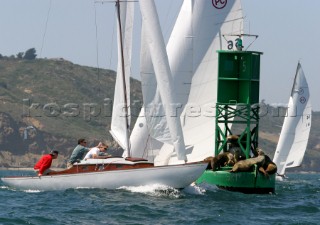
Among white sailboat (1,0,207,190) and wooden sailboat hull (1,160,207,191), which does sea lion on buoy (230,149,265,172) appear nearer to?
white sailboat (1,0,207,190)

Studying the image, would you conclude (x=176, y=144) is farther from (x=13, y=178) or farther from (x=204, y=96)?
(x=204, y=96)

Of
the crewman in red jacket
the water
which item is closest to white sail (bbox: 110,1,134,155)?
the crewman in red jacket

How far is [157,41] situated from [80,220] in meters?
9.47

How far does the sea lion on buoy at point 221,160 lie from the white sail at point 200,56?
347 cm

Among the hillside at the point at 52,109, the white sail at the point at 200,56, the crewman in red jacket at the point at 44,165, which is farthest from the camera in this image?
the hillside at the point at 52,109

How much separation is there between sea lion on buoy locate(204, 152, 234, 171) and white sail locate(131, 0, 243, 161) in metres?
3.47

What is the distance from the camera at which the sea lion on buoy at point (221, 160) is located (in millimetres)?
37938

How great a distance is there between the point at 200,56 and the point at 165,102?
11.4 metres

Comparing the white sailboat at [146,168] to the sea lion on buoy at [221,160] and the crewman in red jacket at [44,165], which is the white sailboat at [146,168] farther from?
→ the sea lion on buoy at [221,160]

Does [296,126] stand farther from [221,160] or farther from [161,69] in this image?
[161,69]

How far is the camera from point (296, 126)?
6253 cm

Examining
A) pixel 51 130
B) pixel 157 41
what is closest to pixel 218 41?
pixel 157 41

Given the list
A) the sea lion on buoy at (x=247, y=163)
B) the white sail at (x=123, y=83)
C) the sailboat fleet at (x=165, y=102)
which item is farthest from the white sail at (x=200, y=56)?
the white sail at (x=123, y=83)

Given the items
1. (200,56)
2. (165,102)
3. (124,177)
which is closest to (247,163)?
(165,102)
